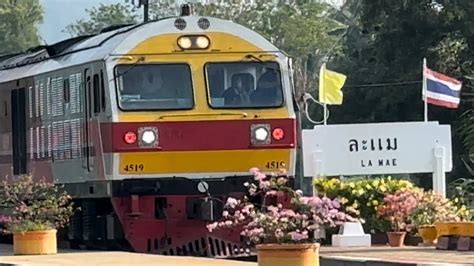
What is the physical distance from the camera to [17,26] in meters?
102

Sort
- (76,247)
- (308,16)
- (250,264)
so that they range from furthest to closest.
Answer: (308,16), (76,247), (250,264)

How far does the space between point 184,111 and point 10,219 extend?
350cm

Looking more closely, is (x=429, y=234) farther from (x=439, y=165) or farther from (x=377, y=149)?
(x=377, y=149)

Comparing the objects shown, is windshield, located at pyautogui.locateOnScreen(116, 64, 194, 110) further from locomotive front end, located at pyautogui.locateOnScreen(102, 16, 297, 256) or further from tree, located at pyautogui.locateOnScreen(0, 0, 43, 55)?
tree, located at pyautogui.locateOnScreen(0, 0, 43, 55)

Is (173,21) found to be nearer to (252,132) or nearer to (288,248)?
(252,132)

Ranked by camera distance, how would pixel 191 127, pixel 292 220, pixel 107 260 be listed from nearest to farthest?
pixel 292 220, pixel 107 260, pixel 191 127

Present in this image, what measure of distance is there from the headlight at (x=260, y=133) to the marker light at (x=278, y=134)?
0.09 metres

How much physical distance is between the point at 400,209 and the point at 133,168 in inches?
156

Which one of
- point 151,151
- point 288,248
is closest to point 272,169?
point 151,151

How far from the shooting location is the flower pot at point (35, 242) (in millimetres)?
19375

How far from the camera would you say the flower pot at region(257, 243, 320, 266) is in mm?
13672

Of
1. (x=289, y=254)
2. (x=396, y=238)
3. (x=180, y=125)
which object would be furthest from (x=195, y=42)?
(x=289, y=254)

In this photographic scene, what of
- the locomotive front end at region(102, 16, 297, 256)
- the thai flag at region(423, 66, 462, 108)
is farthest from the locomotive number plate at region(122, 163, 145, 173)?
the thai flag at region(423, 66, 462, 108)

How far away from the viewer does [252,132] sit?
1892 cm
